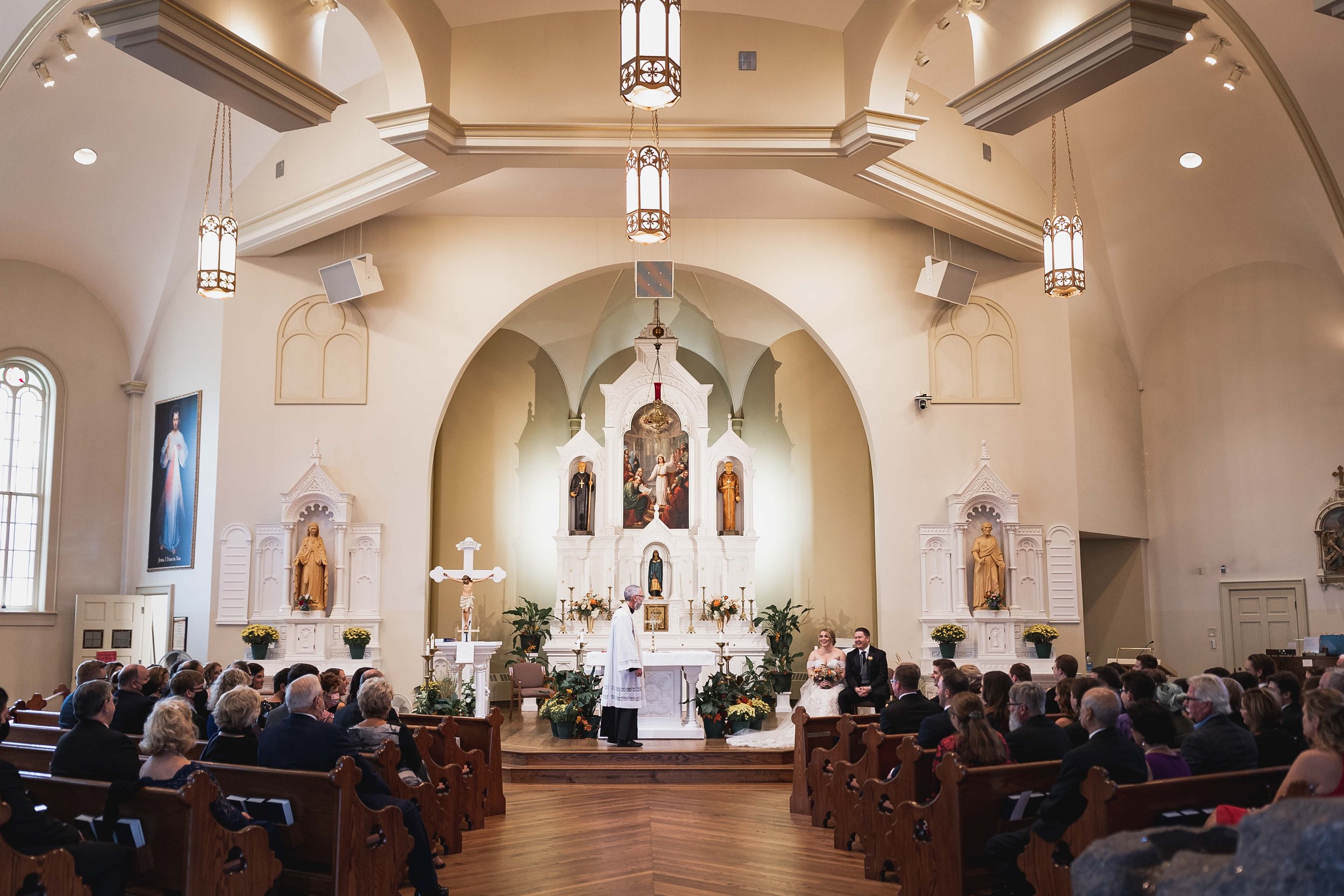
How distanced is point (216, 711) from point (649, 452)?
33.8 ft

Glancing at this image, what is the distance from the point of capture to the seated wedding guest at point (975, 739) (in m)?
5.04

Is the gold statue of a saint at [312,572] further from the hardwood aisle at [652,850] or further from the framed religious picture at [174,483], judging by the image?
the hardwood aisle at [652,850]

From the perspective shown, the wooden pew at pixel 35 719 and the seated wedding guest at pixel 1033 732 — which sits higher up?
the seated wedding guest at pixel 1033 732

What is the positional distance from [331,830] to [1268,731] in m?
4.09

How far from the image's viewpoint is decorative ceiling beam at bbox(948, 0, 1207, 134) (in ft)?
23.6

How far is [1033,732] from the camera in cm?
525

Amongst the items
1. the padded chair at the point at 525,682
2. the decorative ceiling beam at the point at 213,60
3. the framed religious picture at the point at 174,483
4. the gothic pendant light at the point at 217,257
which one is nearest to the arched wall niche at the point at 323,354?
the framed religious picture at the point at 174,483

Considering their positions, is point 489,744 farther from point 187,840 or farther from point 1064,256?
point 1064,256

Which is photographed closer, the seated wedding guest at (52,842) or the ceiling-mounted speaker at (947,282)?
the seated wedding guest at (52,842)

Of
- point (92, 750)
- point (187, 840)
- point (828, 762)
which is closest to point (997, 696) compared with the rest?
point (828, 762)

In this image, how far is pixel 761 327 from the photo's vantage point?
15492mm

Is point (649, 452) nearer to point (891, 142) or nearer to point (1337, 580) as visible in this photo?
point (891, 142)

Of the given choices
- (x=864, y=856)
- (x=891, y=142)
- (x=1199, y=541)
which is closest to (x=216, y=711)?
(x=864, y=856)

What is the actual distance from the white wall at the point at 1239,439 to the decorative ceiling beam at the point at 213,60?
36.3ft
